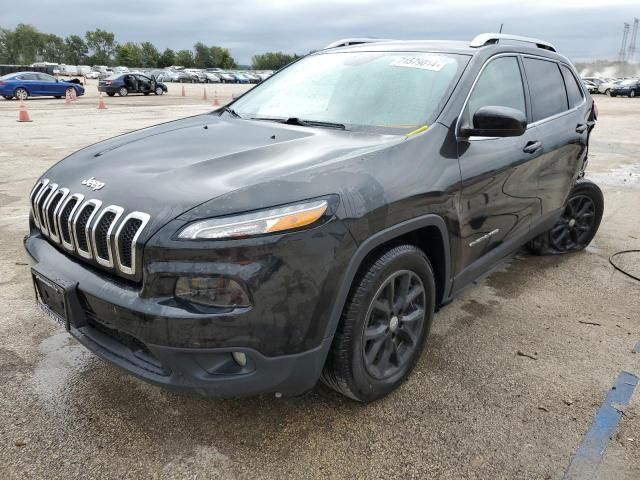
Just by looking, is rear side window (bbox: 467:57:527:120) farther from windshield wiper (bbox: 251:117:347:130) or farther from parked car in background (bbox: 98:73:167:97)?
parked car in background (bbox: 98:73:167:97)

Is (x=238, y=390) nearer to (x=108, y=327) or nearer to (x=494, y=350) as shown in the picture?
(x=108, y=327)

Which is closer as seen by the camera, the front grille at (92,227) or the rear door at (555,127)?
the front grille at (92,227)

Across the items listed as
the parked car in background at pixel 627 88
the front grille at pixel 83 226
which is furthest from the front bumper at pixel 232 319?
the parked car in background at pixel 627 88

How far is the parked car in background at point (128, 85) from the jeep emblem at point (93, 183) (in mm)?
28628

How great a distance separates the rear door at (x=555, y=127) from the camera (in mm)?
3693

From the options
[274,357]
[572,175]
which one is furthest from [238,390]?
[572,175]

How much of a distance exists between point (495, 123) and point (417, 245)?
0.73m

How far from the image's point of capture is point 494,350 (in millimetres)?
3201

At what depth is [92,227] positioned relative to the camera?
217 centimetres

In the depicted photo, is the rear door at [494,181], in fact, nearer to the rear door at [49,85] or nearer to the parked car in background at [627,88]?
the rear door at [49,85]

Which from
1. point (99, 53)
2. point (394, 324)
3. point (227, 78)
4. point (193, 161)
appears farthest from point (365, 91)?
point (99, 53)

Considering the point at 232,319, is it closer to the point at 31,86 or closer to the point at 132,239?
the point at 132,239

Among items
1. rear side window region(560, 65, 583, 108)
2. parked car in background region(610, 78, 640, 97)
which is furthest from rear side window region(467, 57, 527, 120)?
parked car in background region(610, 78, 640, 97)

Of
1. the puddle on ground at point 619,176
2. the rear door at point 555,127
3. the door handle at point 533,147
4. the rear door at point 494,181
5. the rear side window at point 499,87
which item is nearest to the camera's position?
the rear door at point 494,181
